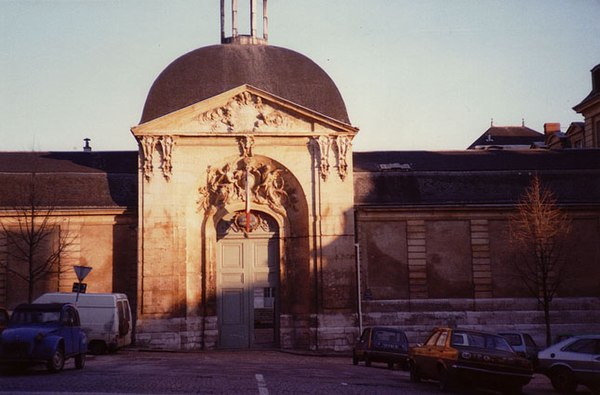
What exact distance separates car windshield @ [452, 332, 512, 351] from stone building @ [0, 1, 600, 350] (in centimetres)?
1513

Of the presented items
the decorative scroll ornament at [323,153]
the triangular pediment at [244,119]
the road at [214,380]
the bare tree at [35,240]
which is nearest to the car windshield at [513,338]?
the road at [214,380]

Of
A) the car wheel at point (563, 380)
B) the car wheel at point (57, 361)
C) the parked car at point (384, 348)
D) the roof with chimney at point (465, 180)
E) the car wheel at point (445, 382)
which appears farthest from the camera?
the roof with chimney at point (465, 180)

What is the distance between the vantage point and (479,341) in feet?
63.6

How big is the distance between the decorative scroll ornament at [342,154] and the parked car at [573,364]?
16.2 metres

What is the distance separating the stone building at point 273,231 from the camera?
3459cm

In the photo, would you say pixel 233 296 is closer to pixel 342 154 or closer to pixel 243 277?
pixel 243 277

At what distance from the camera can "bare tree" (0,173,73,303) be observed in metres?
35.0

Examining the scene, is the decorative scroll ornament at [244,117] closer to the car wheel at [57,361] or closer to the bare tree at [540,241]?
the bare tree at [540,241]

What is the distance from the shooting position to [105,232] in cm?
3603

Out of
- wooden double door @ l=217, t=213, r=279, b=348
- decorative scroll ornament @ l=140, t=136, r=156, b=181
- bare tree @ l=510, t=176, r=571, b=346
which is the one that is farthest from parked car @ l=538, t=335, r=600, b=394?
decorative scroll ornament @ l=140, t=136, r=156, b=181

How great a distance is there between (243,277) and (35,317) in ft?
49.9

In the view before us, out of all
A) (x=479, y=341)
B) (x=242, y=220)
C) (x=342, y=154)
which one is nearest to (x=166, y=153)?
(x=242, y=220)

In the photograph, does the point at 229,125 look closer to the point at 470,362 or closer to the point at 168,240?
the point at 168,240

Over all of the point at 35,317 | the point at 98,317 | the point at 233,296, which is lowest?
the point at 98,317
